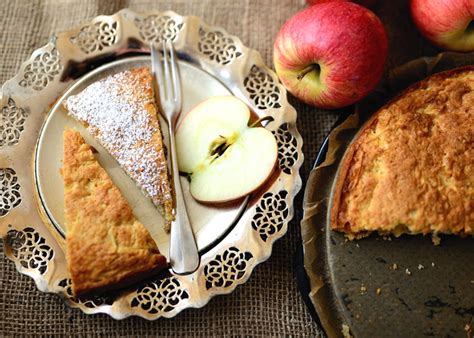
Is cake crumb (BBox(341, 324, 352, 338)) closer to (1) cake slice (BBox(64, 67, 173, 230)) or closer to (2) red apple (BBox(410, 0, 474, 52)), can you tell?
(1) cake slice (BBox(64, 67, 173, 230))

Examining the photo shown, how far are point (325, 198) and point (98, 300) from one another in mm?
860

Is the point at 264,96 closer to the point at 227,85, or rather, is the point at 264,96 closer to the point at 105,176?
the point at 227,85

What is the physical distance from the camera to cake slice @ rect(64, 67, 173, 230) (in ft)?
6.42

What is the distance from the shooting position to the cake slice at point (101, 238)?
1.78 metres

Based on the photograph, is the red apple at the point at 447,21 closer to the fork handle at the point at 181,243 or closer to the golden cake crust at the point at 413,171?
the golden cake crust at the point at 413,171

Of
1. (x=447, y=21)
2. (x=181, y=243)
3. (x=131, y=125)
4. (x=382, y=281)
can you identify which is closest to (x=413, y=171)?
(x=382, y=281)

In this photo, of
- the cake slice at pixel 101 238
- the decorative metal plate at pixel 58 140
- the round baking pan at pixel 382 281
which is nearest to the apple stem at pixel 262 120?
the decorative metal plate at pixel 58 140

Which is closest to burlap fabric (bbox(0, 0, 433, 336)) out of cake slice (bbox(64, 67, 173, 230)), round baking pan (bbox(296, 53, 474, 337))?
round baking pan (bbox(296, 53, 474, 337))

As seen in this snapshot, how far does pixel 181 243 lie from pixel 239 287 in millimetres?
265

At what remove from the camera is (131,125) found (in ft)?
6.69

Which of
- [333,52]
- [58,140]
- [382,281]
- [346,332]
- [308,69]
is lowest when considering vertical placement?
[346,332]

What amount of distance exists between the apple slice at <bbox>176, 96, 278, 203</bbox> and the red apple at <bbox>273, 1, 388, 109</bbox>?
0.79ft

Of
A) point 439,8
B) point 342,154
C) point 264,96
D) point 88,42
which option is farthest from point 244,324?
point 439,8

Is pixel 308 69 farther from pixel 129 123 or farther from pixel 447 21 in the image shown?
pixel 129 123
